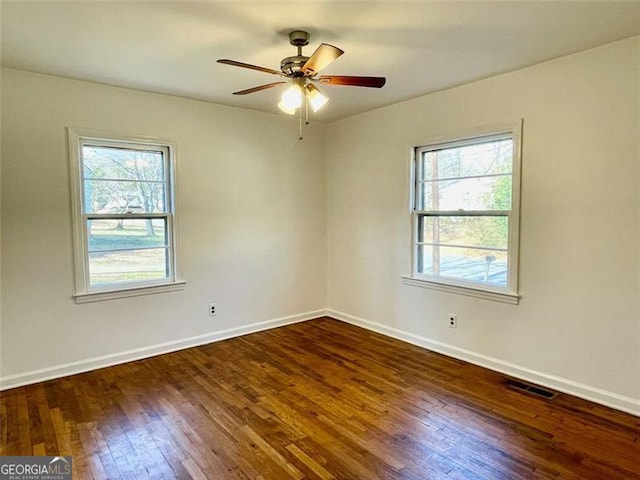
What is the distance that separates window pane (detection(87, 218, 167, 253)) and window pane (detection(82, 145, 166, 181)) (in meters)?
0.41

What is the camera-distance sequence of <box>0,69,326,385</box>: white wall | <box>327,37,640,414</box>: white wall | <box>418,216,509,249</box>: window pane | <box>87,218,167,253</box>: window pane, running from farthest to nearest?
<box>87,218,167,253</box>: window pane < <box>418,216,509,249</box>: window pane < <box>0,69,326,385</box>: white wall < <box>327,37,640,414</box>: white wall

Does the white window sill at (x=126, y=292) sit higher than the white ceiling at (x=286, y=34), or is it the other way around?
the white ceiling at (x=286, y=34)

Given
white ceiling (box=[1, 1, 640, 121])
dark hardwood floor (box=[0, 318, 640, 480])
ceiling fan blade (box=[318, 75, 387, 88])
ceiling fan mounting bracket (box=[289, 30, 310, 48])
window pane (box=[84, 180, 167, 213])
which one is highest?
white ceiling (box=[1, 1, 640, 121])

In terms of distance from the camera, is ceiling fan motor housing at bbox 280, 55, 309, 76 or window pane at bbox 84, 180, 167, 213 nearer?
ceiling fan motor housing at bbox 280, 55, 309, 76

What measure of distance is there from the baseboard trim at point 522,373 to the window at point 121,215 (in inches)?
92.5

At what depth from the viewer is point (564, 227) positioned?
296 centimetres

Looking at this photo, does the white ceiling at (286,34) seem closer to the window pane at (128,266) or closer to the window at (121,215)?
the window at (121,215)

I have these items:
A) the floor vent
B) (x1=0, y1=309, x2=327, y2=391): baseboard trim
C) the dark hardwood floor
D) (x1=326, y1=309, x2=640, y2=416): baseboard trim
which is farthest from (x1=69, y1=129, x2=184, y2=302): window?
the floor vent

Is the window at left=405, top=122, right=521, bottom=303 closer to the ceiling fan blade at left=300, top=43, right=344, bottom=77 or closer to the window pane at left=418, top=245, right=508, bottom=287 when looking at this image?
the window pane at left=418, top=245, right=508, bottom=287

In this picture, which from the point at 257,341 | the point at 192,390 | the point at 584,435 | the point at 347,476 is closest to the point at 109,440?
the point at 192,390

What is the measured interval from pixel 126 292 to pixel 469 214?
127 inches

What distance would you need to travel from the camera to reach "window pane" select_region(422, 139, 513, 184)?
3.38 metres

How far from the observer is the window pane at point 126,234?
3543 millimetres

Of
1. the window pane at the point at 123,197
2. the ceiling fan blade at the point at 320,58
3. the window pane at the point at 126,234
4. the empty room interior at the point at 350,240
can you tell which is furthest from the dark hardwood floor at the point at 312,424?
the ceiling fan blade at the point at 320,58
